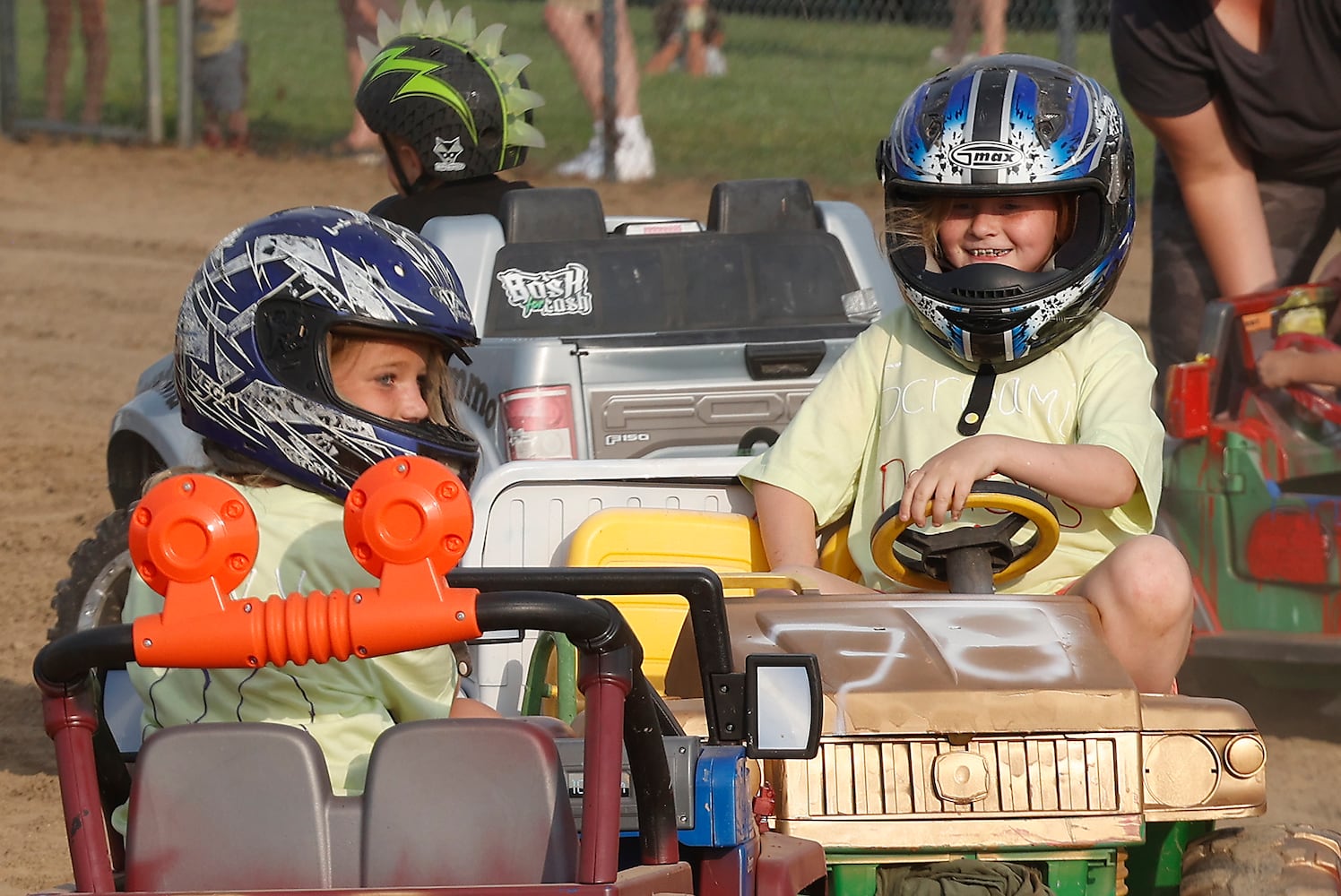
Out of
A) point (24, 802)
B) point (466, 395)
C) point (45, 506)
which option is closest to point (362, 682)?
point (24, 802)

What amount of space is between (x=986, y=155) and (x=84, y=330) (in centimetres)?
834

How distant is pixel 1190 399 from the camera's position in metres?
5.77

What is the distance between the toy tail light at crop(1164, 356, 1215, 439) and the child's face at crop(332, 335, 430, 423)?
306cm

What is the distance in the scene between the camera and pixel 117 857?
2.82m

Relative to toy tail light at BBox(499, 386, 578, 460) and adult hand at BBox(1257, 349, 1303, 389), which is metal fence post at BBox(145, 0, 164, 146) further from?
adult hand at BBox(1257, 349, 1303, 389)

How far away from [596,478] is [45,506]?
452cm

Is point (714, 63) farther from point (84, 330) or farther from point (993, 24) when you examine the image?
point (84, 330)

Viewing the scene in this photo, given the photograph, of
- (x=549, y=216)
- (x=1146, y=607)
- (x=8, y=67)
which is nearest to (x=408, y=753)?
(x=1146, y=607)

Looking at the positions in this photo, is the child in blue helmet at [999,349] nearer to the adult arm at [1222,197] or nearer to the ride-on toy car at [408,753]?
the ride-on toy car at [408,753]

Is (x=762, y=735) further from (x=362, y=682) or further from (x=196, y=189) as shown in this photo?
(x=196, y=189)

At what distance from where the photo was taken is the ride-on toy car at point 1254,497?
223 inches

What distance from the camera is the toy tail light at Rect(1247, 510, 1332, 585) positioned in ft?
18.4

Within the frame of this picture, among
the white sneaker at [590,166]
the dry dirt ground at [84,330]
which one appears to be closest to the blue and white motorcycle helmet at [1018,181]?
the dry dirt ground at [84,330]

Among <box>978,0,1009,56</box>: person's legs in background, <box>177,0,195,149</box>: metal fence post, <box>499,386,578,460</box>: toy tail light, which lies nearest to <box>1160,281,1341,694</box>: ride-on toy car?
<box>499,386,578,460</box>: toy tail light
